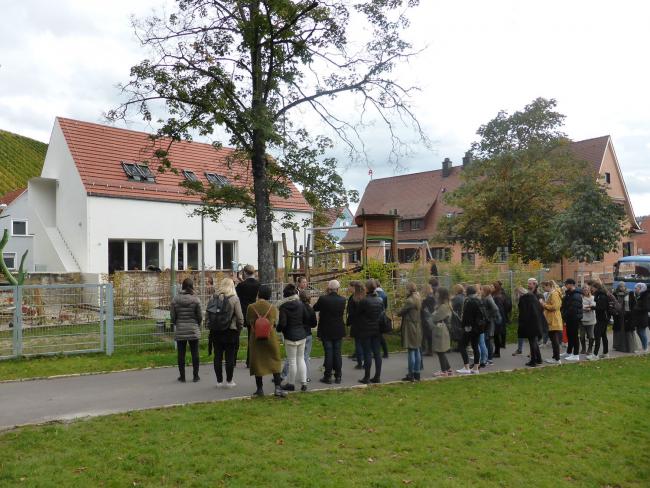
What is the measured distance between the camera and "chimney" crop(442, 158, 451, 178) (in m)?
54.1

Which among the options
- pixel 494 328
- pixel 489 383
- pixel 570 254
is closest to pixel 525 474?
pixel 489 383

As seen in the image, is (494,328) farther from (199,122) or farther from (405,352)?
(199,122)

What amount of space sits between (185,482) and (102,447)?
54.5 inches

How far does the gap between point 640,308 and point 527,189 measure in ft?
44.4

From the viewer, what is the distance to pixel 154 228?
25922 millimetres

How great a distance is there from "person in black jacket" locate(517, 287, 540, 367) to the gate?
28.2ft

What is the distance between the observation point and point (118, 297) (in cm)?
1298

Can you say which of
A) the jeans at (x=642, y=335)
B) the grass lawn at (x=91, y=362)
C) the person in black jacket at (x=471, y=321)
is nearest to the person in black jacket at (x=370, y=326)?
the person in black jacket at (x=471, y=321)

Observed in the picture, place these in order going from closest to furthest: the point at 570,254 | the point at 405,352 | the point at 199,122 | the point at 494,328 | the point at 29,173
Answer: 1. the point at 494,328
2. the point at 405,352
3. the point at 199,122
4. the point at 570,254
5. the point at 29,173

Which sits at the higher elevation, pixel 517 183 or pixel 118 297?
pixel 517 183

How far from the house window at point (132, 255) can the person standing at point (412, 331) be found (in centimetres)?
1662

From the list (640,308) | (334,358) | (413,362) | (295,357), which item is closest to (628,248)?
(640,308)

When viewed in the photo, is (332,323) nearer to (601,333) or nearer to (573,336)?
(573,336)

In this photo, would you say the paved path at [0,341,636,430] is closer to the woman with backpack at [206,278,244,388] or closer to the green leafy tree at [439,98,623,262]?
the woman with backpack at [206,278,244,388]
